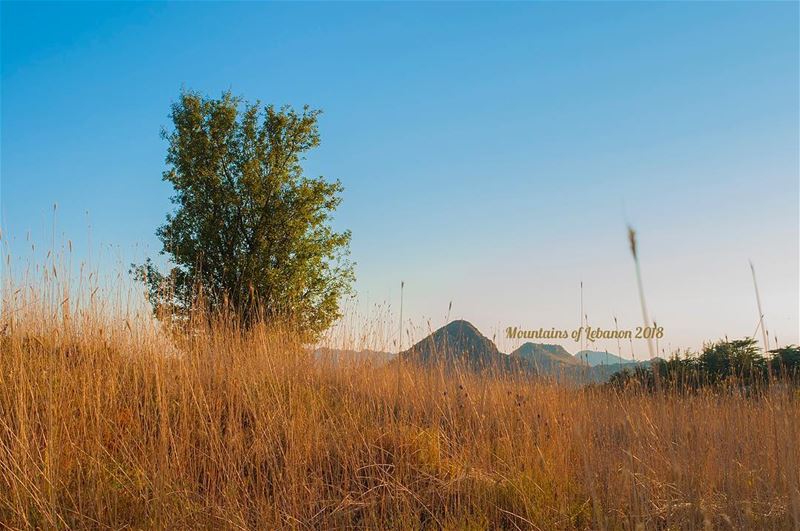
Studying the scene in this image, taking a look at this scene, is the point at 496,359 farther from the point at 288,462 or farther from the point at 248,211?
the point at 248,211

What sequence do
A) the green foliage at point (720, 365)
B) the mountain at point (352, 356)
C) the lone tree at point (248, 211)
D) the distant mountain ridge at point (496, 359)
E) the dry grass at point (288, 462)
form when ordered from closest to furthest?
the dry grass at point (288, 462) → the distant mountain ridge at point (496, 359) → the mountain at point (352, 356) → the green foliage at point (720, 365) → the lone tree at point (248, 211)

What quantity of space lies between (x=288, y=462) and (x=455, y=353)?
2.83 metres

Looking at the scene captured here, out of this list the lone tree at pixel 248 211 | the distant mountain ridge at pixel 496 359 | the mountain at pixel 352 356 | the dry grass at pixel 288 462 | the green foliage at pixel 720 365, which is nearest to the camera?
the dry grass at pixel 288 462

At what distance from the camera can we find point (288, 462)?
3.98m

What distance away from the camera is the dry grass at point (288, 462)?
3.51 m

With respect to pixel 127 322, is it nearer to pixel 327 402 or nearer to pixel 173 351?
pixel 173 351

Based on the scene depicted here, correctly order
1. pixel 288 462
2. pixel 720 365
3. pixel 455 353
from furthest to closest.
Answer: pixel 720 365 → pixel 455 353 → pixel 288 462

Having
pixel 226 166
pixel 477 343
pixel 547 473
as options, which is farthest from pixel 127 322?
pixel 226 166

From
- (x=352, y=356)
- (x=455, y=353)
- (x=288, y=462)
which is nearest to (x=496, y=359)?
(x=455, y=353)

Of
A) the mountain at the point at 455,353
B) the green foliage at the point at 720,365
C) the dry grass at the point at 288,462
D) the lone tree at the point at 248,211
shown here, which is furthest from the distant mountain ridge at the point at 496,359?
the lone tree at the point at 248,211

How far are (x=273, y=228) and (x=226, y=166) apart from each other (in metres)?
2.38

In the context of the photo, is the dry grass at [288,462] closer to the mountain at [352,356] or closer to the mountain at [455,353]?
the mountain at [455,353]

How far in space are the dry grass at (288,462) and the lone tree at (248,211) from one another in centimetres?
1043

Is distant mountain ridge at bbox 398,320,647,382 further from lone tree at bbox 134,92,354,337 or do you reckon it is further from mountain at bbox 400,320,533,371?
lone tree at bbox 134,92,354,337
